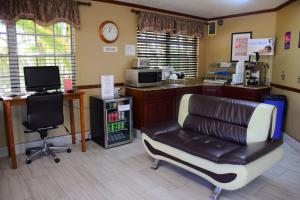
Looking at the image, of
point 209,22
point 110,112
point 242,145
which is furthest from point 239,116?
point 209,22

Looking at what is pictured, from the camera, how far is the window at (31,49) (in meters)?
3.20

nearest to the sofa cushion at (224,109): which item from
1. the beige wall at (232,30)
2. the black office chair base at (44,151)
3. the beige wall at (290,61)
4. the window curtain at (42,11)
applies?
the beige wall at (290,61)

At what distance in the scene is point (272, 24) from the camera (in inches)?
177

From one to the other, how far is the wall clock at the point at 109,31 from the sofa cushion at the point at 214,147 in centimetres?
199

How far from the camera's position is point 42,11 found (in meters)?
3.27

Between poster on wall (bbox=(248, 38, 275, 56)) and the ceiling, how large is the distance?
24.2 inches

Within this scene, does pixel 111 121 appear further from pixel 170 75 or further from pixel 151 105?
pixel 170 75

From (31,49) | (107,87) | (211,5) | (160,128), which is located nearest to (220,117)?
(160,128)

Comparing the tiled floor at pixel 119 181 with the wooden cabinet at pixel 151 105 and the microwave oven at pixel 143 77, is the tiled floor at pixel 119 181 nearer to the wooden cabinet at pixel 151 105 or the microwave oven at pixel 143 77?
the wooden cabinet at pixel 151 105

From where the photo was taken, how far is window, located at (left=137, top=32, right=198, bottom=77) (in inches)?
179

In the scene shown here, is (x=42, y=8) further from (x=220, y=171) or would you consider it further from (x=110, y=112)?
(x=220, y=171)

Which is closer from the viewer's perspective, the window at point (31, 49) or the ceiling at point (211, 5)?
the window at point (31, 49)

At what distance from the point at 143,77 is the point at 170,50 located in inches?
50.8

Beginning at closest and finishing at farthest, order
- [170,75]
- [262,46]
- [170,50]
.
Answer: [262,46], [170,75], [170,50]
